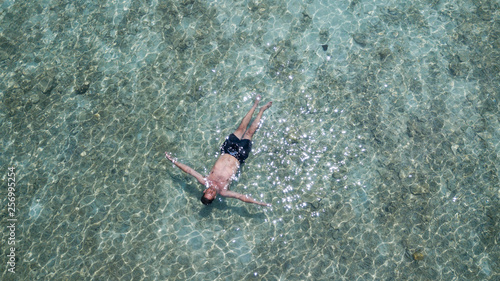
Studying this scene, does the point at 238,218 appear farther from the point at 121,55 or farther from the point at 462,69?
the point at 462,69

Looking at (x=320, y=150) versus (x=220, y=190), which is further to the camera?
(x=320, y=150)

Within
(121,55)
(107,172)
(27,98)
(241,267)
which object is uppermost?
(121,55)

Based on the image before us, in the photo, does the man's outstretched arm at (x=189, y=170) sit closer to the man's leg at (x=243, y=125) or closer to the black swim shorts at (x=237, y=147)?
the black swim shorts at (x=237, y=147)

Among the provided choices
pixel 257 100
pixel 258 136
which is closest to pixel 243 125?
pixel 258 136

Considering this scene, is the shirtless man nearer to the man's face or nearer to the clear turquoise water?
the man's face

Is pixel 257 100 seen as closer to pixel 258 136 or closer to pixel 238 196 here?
pixel 258 136

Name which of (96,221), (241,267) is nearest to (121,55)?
(96,221)
